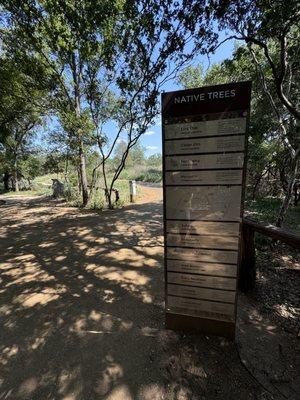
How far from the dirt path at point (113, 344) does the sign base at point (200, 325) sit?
66 millimetres

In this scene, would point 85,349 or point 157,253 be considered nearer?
point 85,349

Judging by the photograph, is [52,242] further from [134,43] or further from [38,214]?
[134,43]

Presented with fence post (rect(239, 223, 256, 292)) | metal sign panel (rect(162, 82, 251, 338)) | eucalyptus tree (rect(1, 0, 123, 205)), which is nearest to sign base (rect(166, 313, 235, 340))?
metal sign panel (rect(162, 82, 251, 338))

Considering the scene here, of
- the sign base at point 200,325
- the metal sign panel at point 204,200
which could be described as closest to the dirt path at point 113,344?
the sign base at point 200,325

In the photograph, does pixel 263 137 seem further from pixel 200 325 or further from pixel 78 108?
pixel 200 325

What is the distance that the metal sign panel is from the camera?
178 centimetres

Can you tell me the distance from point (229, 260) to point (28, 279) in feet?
10.0

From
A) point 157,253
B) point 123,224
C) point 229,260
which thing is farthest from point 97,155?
point 229,260

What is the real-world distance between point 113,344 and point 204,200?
5.35ft

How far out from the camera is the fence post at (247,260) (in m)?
2.94

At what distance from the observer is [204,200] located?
77.9 inches

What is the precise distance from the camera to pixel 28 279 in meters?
3.57

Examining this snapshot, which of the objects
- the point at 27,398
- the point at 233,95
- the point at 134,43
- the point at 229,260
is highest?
the point at 134,43

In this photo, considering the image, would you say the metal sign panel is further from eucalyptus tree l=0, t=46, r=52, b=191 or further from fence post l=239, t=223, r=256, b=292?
eucalyptus tree l=0, t=46, r=52, b=191
